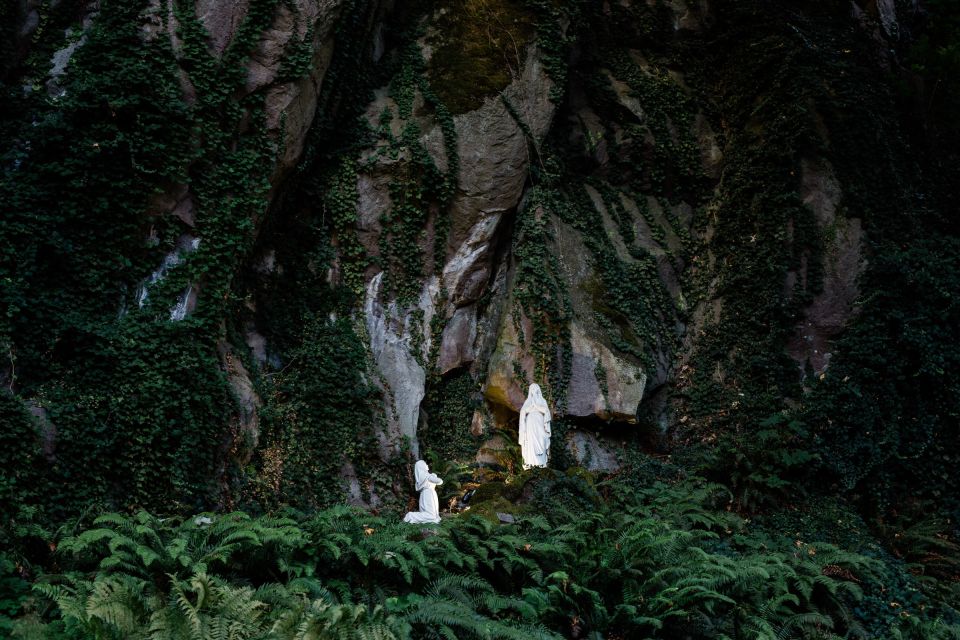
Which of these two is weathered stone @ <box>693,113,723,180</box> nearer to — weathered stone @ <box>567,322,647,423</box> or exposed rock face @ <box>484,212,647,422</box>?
exposed rock face @ <box>484,212,647,422</box>

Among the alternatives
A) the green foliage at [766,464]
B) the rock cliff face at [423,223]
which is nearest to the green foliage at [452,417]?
the rock cliff face at [423,223]

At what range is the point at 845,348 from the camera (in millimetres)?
11938

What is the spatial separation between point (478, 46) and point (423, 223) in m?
4.23

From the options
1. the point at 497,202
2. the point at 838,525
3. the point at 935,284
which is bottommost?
the point at 838,525

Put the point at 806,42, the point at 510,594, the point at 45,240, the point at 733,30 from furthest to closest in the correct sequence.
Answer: the point at 733,30 < the point at 806,42 < the point at 45,240 < the point at 510,594

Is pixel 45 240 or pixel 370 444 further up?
pixel 45 240

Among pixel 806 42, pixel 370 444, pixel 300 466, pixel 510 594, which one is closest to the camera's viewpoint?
pixel 510 594

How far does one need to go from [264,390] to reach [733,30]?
14.0m

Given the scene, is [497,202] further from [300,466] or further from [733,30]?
[733,30]

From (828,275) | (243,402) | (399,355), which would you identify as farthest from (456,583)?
(828,275)

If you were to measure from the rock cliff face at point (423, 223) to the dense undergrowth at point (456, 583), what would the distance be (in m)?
2.54

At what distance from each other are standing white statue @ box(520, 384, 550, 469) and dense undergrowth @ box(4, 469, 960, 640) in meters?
2.19

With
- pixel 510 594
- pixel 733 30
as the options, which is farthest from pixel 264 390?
pixel 733 30

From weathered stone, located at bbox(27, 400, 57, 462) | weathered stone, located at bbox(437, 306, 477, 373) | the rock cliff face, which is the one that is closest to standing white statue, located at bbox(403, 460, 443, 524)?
the rock cliff face
